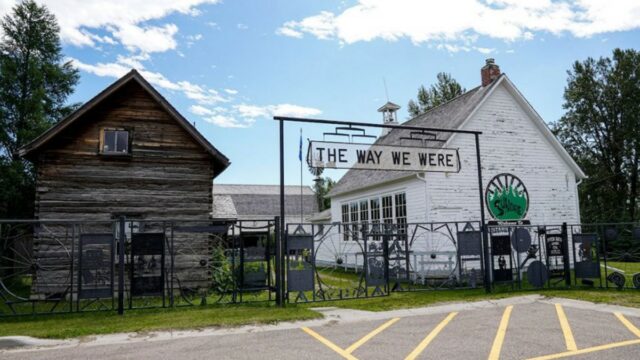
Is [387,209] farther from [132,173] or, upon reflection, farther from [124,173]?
[124,173]

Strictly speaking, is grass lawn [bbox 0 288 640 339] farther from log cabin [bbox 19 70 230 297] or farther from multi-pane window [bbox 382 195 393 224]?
multi-pane window [bbox 382 195 393 224]

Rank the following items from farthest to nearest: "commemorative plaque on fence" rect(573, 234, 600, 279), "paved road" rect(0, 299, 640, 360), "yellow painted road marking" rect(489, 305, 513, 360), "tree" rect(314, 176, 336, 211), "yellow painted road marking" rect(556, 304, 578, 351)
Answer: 1. "tree" rect(314, 176, 336, 211)
2. "commemorative plaque on fence" rect(573, 234, 600, 279)
3. "yellow painted road marking" rect(556, 304, 578, 351)
4. "paved road" rect(0, 299, 640, 360)
5. "yellow painted road marking" rect(489, 305, 513, 360)

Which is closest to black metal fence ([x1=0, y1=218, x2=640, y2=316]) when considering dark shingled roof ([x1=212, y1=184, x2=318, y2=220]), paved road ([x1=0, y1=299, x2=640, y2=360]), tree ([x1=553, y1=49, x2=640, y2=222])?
paved road ([x1=0, y1=299, x2=640, y2=360])

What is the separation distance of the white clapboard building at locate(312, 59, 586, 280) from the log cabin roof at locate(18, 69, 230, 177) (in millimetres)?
6096

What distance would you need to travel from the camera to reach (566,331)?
7.73 meters

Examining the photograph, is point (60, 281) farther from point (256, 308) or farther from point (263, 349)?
point (263, 349)

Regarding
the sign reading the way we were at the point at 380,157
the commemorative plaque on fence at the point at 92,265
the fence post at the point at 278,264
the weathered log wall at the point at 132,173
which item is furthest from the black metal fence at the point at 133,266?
the sign reading the way we were at the point at 380,157

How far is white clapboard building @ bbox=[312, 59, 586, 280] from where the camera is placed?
54.3ft

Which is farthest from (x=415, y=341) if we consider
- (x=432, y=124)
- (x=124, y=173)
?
(x=432, y=124)

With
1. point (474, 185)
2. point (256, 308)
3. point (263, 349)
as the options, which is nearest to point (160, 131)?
point (256, 308)

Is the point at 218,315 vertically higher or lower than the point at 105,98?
lower

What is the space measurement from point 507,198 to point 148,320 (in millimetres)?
13731

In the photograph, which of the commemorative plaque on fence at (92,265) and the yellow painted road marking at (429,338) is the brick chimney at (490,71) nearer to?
the yellow painted road marking at (429,338)

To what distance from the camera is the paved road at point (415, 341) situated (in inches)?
258
